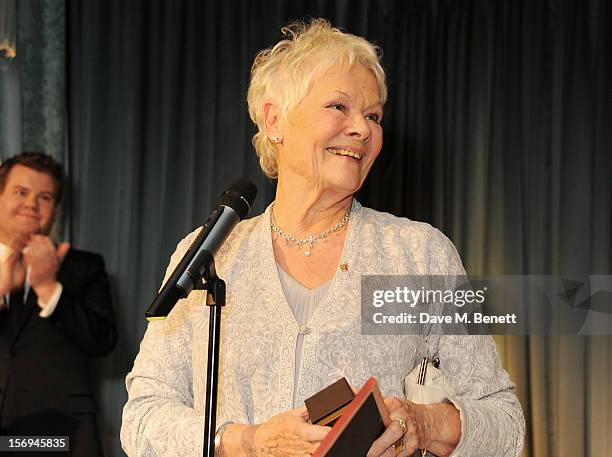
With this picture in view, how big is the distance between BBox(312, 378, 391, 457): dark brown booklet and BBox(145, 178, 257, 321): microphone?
0.34 metres

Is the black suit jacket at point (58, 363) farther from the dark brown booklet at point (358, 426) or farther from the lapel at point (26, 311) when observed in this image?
the dark brown booklet at point (358, 426)

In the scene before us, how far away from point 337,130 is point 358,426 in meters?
0.74

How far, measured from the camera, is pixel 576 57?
3406 millimetres

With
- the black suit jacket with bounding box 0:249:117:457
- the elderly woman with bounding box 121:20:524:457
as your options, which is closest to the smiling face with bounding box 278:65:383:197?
the elderly woman with bounding box 121:20:524:457

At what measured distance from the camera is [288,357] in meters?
1.88

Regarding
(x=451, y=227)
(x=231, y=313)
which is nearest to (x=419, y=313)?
(x=231, y=313)

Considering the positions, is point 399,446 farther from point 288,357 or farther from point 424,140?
point 424,140

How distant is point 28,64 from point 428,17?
1582mm

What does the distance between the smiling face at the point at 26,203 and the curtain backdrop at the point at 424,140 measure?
4.7 inches

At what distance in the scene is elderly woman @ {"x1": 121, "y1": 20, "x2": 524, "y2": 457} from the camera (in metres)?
1.82

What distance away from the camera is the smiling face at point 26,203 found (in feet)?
10.8

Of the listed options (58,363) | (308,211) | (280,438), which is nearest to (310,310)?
(308,211)

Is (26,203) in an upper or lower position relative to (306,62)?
lower

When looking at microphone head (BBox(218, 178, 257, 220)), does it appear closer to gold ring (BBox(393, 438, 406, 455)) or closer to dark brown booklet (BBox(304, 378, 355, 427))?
dark brown booklet (BBox(304, 378, 355, 427))
